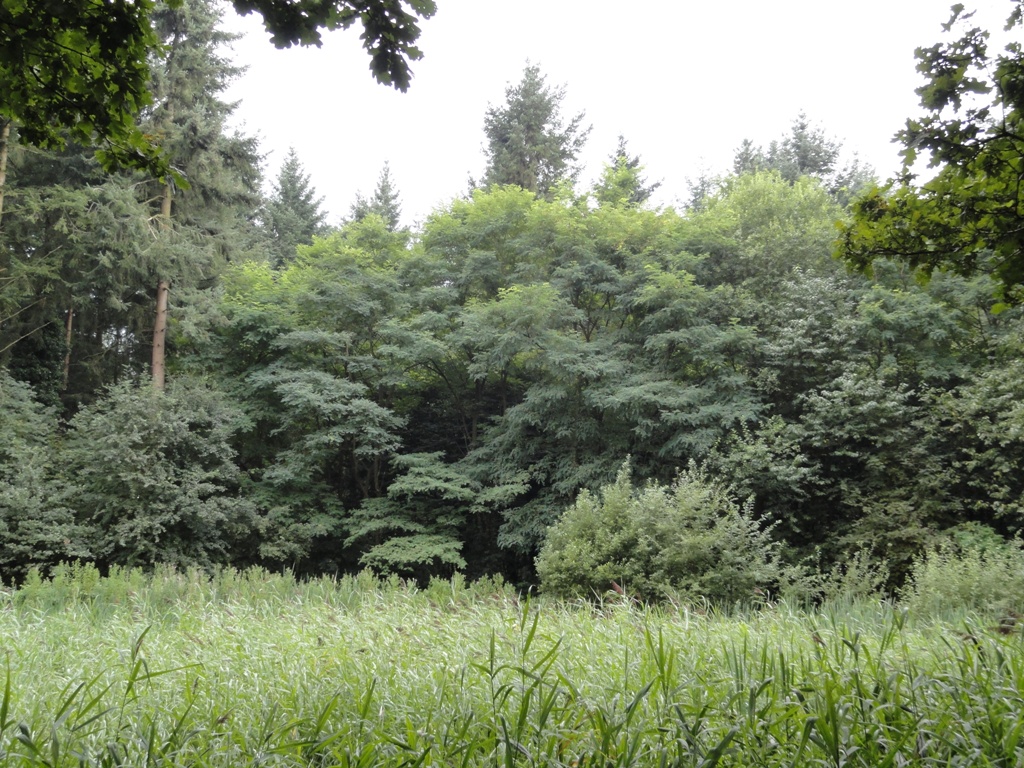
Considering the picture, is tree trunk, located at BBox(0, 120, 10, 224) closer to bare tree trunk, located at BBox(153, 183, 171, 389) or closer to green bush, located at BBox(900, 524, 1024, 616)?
bare tree trunk, located at BBox(153, 183, 171, 389)

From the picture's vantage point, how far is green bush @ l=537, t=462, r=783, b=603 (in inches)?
313

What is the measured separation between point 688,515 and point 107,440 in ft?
35.7

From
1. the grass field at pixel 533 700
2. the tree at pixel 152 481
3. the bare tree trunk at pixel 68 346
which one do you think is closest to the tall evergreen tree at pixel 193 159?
the tree at pixel 152 481

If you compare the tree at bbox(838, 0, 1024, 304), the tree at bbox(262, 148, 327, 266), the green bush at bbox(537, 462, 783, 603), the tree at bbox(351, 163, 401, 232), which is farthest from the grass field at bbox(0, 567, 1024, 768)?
the tree at bbox(351, 163, 401, 232)

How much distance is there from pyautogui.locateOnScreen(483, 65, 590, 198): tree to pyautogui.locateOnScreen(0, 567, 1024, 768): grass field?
64.7ft

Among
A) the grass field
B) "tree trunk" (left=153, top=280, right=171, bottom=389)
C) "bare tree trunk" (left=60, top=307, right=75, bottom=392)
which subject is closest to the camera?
the grass field

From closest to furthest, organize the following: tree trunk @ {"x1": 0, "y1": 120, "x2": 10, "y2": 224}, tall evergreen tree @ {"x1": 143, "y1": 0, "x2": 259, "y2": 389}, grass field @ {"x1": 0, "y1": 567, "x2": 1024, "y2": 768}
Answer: grass field @ {"x1": 0, "y1": 567, "x2": 1024, "y2": 768} < tree trunk @ {"x1": 0, "y1": 120, "x2": 10, "y2": 224} < tall evergreen tree @ {"x1": 143, "y1": 0, "x2": 259, "y2": 389}

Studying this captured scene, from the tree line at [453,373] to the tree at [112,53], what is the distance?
7487 millimetres

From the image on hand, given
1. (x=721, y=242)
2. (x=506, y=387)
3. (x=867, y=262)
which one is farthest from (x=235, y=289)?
(x=867, y=262)

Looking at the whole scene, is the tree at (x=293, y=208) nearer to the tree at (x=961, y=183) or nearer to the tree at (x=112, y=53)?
the tree at (x=112, y=53)

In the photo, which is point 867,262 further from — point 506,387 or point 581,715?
point 506,387

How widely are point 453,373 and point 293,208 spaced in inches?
705

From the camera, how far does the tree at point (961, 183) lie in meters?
2.94

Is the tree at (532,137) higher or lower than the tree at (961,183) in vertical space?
higher
